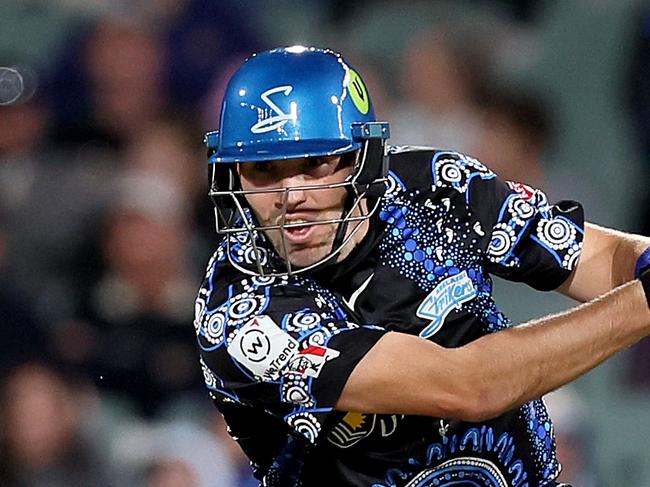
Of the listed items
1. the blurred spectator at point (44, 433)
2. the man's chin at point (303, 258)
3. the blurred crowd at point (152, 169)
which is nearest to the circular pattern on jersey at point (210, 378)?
the man's chin at point (303, 258)

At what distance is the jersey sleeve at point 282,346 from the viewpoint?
1.99 meters

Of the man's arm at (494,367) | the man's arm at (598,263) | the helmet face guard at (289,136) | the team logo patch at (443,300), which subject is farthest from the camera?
the man's arm at (598,263)

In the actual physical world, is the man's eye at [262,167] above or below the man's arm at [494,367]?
above

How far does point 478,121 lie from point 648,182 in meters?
0.59

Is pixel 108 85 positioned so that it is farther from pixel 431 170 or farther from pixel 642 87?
pixel 431 170

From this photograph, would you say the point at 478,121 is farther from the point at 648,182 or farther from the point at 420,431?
the point at 420,431

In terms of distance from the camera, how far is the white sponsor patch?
6.56 feet

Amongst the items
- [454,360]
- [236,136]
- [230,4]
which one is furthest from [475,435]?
[230,4]

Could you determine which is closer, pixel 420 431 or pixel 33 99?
pixel 420 431

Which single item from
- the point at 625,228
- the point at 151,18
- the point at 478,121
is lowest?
the point at 625,228

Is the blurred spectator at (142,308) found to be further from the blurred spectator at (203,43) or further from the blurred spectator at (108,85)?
the blurred spectator at (203,43)

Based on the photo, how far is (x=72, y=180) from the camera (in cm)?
394

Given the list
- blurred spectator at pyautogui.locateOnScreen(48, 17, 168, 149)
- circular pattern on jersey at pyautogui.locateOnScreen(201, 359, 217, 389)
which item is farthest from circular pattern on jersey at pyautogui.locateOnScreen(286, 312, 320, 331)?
blurred spectator at pyautogui.locateOnScreen(48, 17, 168, 149)

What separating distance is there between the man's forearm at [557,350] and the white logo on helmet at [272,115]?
0.52 meters
